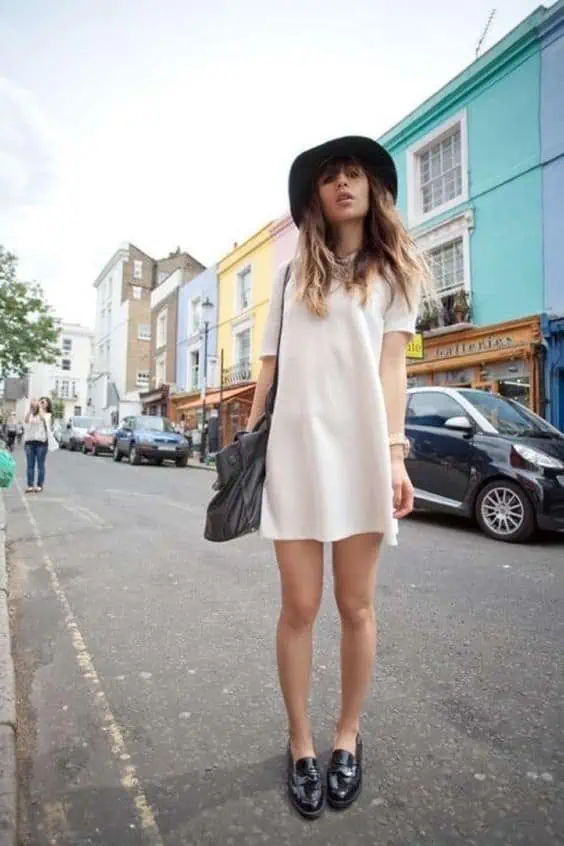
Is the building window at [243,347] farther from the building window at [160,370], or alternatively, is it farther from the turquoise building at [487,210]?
the turquoise building at [487,210]

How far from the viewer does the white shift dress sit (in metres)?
1.59

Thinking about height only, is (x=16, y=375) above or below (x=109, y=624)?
above

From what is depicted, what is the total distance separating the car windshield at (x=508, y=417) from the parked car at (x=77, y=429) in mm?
21719

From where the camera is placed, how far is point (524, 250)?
11.8 meters

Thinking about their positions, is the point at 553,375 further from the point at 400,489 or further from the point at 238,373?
the point at 238,373

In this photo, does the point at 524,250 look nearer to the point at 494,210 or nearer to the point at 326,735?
the point at 494,210

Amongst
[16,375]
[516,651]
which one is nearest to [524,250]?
[516,651]

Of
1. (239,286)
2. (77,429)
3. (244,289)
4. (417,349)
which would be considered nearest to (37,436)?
(417,349)

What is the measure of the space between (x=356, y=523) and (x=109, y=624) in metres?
2.14

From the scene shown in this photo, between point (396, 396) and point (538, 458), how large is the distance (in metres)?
4.46

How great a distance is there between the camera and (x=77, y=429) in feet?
84.8

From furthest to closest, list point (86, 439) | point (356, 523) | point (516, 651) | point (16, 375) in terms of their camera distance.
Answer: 1. point (16, 375)
2. point (86, 439)
3. point (516, 651)
4. point (356, 523)

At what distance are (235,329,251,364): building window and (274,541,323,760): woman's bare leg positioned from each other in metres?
20.8

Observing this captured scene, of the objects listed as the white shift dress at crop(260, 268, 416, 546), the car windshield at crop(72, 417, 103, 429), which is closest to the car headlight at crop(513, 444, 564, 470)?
the white shift dress at crop(260, 268, 416, 546)
